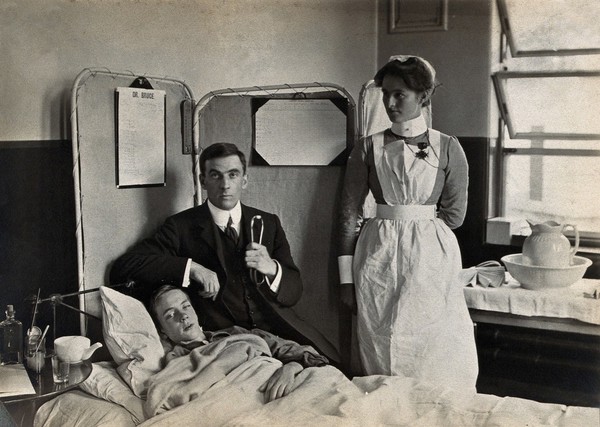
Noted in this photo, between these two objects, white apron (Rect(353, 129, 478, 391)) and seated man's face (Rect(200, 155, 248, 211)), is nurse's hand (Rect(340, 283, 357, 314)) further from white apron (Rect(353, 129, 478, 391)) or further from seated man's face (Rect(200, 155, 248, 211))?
seated man's face (Rect(200, 155, 248, 211))

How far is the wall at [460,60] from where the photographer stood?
1.90 meters

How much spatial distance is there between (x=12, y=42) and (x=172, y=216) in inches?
27.9

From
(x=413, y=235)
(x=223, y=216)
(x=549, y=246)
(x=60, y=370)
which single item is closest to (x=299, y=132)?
(x=223, y=216)

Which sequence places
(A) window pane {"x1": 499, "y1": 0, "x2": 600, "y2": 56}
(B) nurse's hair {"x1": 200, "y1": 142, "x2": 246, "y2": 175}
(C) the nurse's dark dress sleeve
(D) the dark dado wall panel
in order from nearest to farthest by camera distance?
(A) window pane {"x1": 499, "y1": 0, "x2": 600, "y2": 56} → (C) the nurse's dark dress sleeve → (D) the dark dado wall panel → (B) nurse's hair {"x1": 200, "y1": 142, "x2": 246, "y2": 175}

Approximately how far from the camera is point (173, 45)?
2.15m

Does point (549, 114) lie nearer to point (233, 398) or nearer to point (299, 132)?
point (299, 132)

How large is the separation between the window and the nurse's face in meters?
0.23

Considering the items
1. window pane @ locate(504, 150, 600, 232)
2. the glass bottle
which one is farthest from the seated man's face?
window pane @ locate(504, 150, 600, 232)

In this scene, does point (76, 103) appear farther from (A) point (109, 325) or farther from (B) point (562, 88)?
(B) point (562, 88)

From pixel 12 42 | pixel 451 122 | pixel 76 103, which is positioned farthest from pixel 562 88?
pixel 12 42

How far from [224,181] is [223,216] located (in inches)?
4.6

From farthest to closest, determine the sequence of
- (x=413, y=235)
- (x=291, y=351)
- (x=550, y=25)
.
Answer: (x=291, y=351)
(x=413, y=235)
(x=550, y=25)

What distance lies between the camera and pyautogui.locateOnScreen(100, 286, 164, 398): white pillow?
6.97 feet

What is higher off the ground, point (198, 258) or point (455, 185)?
point (455, 185)
